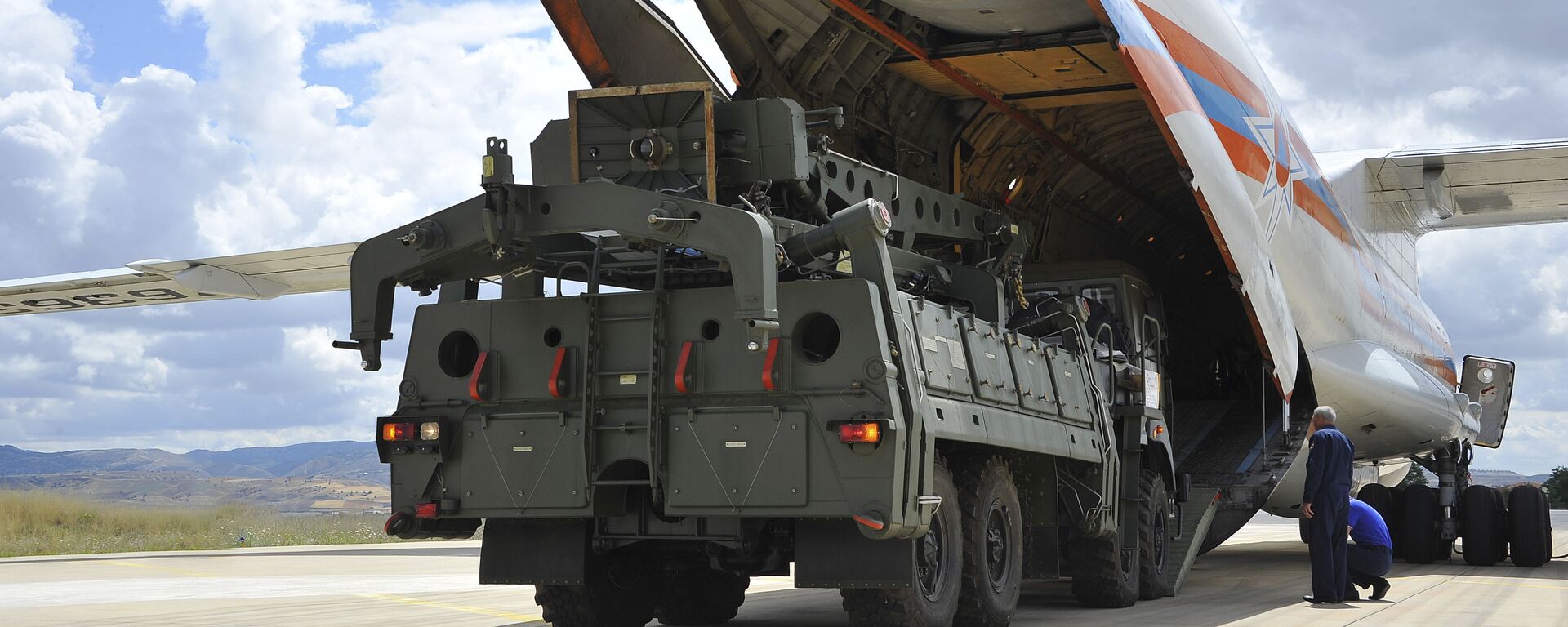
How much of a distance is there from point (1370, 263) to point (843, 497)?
12.6m

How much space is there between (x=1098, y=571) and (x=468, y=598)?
5177 millimetres

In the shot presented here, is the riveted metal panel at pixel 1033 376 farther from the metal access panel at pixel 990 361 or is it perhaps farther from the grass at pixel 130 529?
the grass at pixel 130 529

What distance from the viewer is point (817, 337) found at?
7863 mm

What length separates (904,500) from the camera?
724cm

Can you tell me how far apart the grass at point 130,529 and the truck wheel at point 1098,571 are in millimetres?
15504

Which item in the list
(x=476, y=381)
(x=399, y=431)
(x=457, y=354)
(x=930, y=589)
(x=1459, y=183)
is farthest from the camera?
(x=1459, y=183)

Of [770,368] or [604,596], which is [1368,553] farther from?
[770,368]

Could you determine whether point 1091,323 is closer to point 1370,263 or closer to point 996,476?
point 996,476

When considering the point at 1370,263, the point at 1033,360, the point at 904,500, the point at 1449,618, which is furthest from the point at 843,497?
the point at 1370,263

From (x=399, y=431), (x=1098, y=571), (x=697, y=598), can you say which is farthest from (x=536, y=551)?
(x=1098, y=571)

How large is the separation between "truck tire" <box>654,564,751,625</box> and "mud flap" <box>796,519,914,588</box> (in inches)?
80.5

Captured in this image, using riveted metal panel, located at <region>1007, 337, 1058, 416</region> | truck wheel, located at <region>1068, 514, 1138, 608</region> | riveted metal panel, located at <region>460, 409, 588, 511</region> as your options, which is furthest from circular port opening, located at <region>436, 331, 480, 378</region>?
truck wheel, located at <region>1068, 514, 1138, 608</region>

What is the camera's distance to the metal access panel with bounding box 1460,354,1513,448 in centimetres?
2167

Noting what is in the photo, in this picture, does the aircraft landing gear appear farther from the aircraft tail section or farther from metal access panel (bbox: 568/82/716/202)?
metal access panel (bbox: 568/82/716/202)
